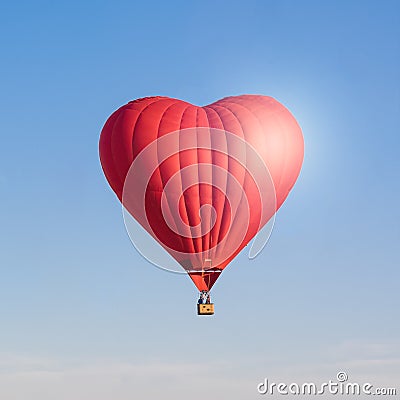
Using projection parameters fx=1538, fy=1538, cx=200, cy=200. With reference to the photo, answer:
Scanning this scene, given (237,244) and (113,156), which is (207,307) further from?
(113,156)

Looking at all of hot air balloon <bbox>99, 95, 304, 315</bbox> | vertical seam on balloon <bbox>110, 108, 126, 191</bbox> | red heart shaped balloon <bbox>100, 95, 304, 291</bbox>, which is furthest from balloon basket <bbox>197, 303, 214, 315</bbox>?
vertical seam on balloon <bbox>110, 108, 126, 191</bbox>

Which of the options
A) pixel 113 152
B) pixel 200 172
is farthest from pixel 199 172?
pixel 113 152

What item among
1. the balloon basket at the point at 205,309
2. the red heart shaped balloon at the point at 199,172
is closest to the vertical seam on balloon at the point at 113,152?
the red heart shaped balloon at the point at 199,172

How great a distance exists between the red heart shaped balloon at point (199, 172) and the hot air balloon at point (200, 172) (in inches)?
1.4

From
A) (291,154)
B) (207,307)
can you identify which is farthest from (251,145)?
(207,307)

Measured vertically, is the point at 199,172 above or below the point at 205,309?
above

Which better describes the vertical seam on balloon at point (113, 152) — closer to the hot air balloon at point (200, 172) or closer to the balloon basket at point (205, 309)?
the hot air balloon at point (200, 172)

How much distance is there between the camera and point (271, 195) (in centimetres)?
5556

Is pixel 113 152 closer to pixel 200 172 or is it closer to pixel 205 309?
pixel 200 172

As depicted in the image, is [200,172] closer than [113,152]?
Yes

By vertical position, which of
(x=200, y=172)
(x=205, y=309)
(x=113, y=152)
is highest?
(x=113, y=152)

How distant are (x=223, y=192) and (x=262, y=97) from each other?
4.51 m

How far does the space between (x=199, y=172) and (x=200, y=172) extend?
35mm

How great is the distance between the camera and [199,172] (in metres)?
54.3
